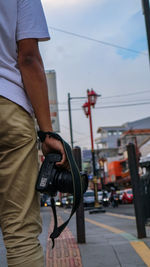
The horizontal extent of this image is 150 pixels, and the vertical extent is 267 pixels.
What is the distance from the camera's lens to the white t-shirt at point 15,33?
173 cm

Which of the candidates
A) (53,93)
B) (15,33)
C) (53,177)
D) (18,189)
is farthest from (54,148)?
(53,93)

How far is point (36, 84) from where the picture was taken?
179 cm

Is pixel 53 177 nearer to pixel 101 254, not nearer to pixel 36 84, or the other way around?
pixel 36 84

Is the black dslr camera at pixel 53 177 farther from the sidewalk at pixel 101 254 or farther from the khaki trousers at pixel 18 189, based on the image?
the sidewalk at pixel 101 254

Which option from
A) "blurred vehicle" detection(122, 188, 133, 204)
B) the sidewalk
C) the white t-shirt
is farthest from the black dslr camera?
"blurred vehicle" detection(122, 188, 133, 204)

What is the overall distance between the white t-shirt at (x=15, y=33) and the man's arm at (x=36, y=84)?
0.03 meters

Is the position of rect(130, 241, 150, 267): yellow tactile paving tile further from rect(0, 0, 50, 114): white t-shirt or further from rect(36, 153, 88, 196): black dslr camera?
rect(0, 0, 50, 114): white t-shirt

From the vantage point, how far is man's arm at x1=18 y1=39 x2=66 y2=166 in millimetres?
1766

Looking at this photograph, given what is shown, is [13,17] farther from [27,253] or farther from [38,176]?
[27,253]

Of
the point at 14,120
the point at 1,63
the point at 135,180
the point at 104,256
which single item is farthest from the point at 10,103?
the point at 135,180

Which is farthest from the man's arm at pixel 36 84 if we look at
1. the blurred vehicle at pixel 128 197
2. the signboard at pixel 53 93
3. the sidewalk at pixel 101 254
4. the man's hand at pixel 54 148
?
the blurred vehicle at pixel 128 197

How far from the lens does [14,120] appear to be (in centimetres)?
166

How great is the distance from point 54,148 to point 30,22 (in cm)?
63

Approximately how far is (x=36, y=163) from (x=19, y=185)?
5.5 inches
